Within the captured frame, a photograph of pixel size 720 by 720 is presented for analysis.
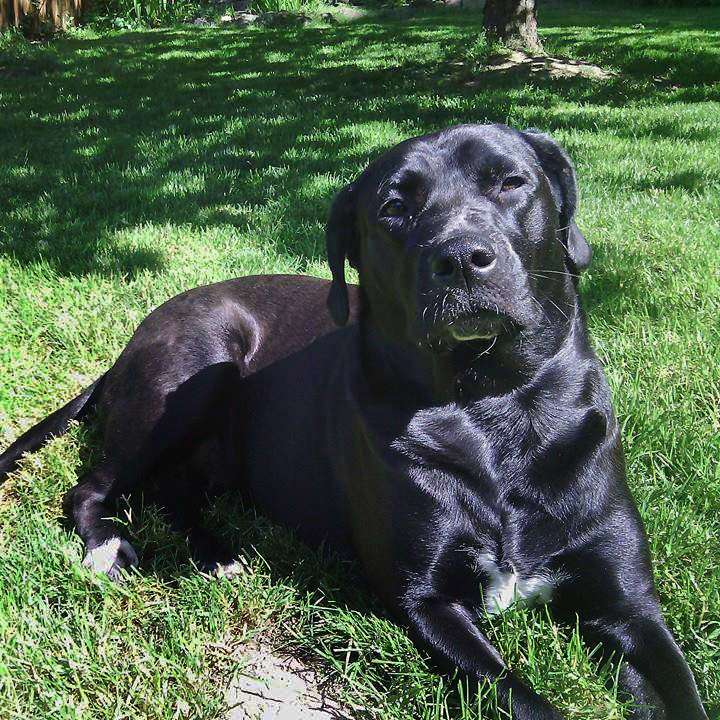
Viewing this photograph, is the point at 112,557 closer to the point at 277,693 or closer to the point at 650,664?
the point at 277,693

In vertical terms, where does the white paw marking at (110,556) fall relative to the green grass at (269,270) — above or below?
below

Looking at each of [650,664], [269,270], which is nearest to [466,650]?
[650,664]

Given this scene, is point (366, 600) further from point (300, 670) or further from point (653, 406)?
point (653, 406)

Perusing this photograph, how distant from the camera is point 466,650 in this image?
6.76ft

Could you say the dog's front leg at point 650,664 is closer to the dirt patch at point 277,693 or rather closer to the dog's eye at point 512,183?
the dirt patch at point 277,693

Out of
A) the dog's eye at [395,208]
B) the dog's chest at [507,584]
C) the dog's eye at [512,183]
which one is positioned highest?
the dog's eye at [512,183]

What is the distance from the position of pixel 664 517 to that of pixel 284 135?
5567mm

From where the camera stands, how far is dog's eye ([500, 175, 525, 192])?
2.29 m

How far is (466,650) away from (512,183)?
4.16 ft

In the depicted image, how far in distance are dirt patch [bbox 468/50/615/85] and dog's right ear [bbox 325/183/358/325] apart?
23.0 feet

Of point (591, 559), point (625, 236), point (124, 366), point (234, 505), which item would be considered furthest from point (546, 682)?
point (625, 236)

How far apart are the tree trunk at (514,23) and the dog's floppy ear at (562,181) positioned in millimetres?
8278

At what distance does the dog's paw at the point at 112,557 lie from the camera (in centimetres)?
268

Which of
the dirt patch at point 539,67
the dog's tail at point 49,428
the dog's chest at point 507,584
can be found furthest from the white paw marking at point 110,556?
the dirt patch at point 539,67
